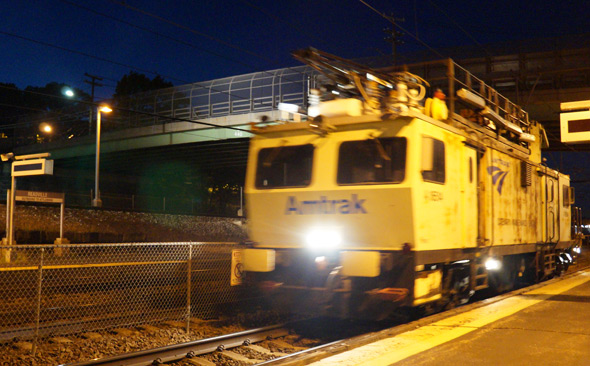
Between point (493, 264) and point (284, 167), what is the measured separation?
15.3 ft

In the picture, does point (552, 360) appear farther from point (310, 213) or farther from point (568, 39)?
point (568, 39)

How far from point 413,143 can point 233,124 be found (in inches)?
885

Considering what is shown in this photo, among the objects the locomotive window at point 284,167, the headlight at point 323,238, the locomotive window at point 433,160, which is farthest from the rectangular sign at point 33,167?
the locomotive window at point 433,160

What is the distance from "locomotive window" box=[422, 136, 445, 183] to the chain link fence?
4022 millimetres

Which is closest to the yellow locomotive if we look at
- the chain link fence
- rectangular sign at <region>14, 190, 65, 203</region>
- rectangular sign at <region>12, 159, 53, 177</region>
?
the chain link fence

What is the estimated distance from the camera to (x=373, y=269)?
7949 millimetres

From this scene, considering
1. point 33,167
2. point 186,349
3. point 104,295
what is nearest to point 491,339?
point 186,349

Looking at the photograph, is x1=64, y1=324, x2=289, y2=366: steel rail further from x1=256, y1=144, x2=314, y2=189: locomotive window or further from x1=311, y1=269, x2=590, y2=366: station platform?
x1=256, y1=144, x2=314, y2=189: locomotive window

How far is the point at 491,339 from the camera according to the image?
722 cm

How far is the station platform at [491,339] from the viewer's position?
6316 millimetres

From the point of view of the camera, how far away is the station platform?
20.7 ft

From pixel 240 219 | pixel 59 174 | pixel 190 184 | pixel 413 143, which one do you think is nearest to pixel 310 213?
pixel 413 143

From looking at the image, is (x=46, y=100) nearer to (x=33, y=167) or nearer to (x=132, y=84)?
(x=132, y=84)

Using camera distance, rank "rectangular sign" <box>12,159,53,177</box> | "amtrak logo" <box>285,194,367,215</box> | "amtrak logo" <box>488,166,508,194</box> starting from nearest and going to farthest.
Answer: "amtrak logo" <box>285,194,367,215</box> < "amtrak logo" <box>488,166,508,194</box> < "rectangular sign" <box>12,159,53,177</box>
